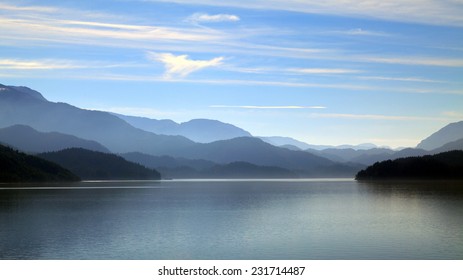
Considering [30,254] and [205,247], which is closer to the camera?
[30,254]

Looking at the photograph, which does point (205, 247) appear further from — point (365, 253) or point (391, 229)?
point (391, 229)

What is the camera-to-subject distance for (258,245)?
46.5 meters

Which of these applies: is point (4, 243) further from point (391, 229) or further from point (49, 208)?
point (49, 208)

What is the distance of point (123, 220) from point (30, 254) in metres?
24.7

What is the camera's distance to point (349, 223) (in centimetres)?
6275
